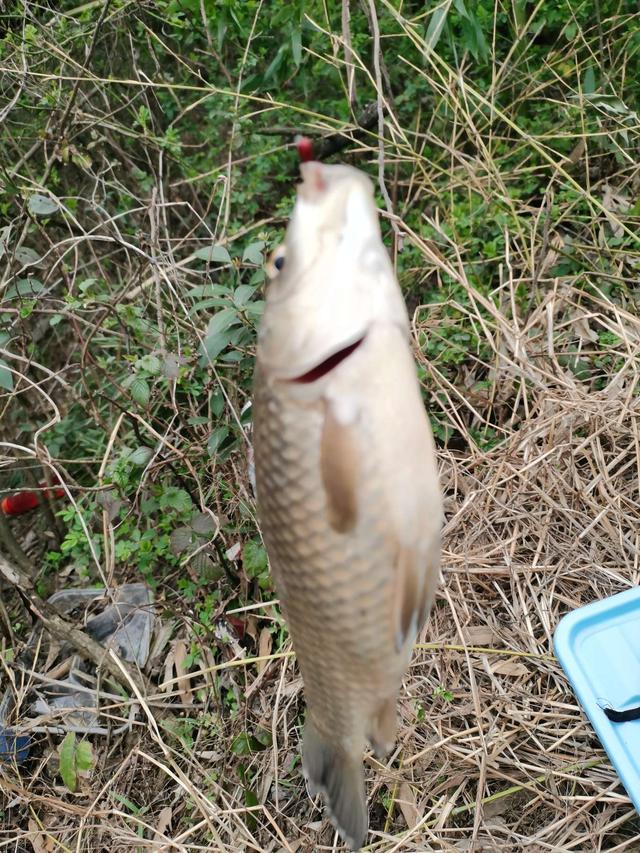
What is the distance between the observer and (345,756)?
106 centimetres

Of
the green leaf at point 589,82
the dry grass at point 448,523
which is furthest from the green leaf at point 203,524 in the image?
the green leaf at point 589,82

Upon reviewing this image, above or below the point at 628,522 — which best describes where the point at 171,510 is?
below

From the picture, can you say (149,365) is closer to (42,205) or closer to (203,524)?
(203,524)

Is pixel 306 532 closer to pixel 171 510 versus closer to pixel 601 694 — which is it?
pixel 601 694

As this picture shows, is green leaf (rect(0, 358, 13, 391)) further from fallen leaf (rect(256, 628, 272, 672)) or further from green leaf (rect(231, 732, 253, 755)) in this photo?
green leaf (rect(231, 732, 253, 755))

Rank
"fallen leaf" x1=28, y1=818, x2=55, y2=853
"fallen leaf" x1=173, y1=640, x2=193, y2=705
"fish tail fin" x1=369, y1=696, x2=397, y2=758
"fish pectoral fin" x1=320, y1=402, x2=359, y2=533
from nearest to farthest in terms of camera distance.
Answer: "fish pectoral fin" x1=320, y1=402, x2=359, y2=533 → "fish tail fin" x1=369, y1=696, x2=397, y2=758 → "fallen leaf" x1=28, y1=818, x2=55, y2=853 → "fallen leaf" x1=173, y1=640, x2=193, y2=705

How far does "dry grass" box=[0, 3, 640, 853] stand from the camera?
183 cm

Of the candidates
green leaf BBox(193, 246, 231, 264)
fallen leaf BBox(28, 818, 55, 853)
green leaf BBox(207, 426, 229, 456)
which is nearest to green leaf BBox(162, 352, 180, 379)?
green leaf BBox(207, 426, 229, 456)

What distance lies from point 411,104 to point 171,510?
2007 millimetres

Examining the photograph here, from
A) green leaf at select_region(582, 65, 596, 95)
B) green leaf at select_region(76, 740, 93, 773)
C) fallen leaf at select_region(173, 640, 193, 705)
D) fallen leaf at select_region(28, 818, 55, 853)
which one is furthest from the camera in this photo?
green leaf at select_region(582, 65, 596, 95)

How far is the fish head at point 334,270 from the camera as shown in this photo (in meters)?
0.77

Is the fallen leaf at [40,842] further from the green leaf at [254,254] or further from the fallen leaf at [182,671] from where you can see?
the green leaf at [254,254]

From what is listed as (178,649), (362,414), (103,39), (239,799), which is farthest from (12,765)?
(103,39)

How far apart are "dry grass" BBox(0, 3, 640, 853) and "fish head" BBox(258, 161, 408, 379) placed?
1.09 meters
